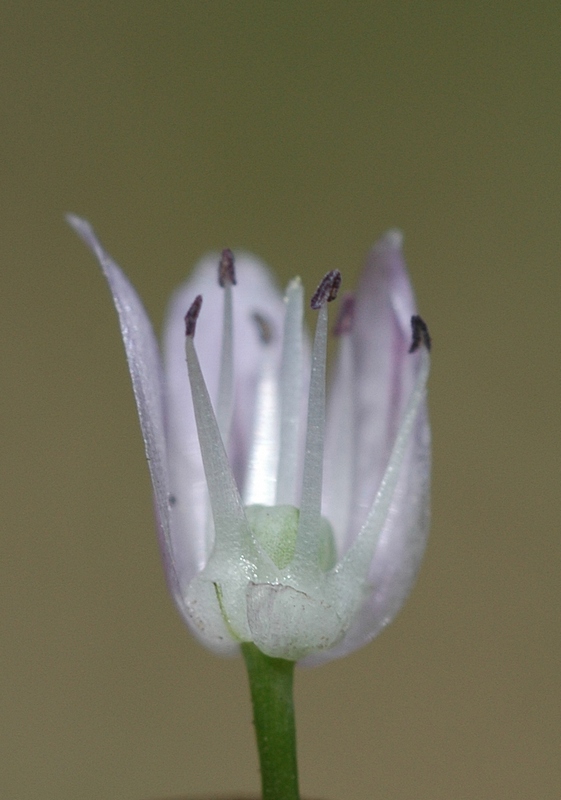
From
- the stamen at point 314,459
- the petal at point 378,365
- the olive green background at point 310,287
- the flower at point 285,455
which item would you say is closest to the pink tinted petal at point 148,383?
the flower at point 285,455

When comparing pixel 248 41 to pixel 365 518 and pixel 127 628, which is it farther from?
pixel 365 518

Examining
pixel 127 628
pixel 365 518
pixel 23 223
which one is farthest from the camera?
pixel 23 223

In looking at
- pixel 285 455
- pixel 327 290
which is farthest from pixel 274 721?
pixel 327 290

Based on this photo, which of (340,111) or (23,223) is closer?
(23,223)

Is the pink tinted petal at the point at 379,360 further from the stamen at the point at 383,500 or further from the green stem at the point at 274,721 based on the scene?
the green stem at the point at 274,721

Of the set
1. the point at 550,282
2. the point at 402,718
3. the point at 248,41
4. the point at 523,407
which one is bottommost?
the point at 402,718

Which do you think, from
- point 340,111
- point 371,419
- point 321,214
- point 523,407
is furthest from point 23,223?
point 371,419

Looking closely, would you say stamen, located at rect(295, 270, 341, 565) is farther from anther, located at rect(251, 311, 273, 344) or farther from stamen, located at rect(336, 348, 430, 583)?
anther, located at rect(251, 311, 273, 344)

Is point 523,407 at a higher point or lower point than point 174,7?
lower

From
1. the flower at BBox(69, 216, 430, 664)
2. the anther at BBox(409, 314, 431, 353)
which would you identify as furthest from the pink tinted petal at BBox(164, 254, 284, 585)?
the anther at BBox(409, 314, 431, 353)
